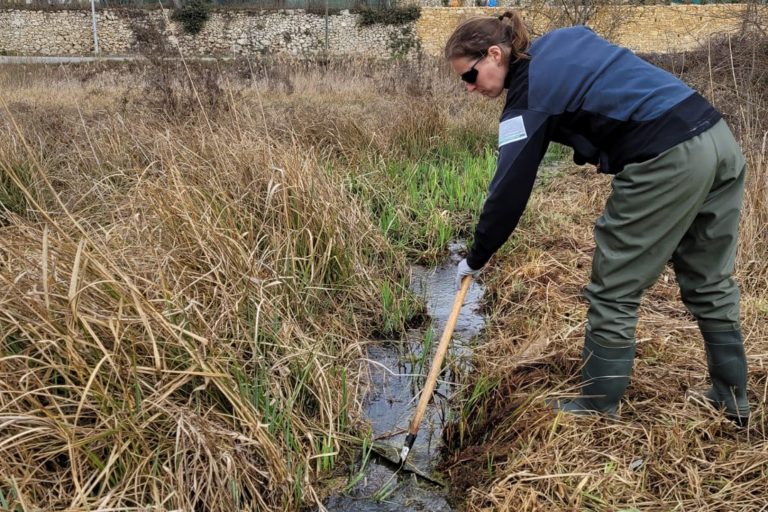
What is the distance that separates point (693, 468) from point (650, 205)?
949 mm

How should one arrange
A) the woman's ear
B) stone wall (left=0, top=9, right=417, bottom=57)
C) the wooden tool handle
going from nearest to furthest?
the woman's ear
the wooden tool handle
stone wall (left=0, top=9, right=417, bottom=57)

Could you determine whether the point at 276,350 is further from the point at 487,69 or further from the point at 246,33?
the point at 246,33

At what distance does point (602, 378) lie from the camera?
242cm

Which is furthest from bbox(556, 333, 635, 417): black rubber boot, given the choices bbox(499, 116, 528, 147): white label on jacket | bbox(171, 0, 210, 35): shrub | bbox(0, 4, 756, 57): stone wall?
bbox(171, 0, 210, 35): shrub

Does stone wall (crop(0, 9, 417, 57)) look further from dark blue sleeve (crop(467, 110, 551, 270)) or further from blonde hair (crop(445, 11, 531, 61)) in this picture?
dark blue sleeve (crop(467, 110, 551, 270))

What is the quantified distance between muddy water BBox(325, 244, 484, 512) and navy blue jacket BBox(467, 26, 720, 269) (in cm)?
109

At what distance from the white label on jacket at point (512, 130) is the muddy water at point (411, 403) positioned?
1.24m

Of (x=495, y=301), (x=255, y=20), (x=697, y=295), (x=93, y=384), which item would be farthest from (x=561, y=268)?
(x=255, y=20)

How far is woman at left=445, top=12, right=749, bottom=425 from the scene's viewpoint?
2125 mm

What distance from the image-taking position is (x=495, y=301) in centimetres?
410

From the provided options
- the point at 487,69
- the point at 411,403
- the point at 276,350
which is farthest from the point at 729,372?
the point at 276,350

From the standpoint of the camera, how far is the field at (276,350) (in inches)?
80.9

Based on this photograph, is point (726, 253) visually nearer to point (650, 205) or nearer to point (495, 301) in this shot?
point (650, 205)

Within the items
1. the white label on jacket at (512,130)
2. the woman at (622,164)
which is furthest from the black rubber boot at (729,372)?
the white label on jacket at (512,130)
